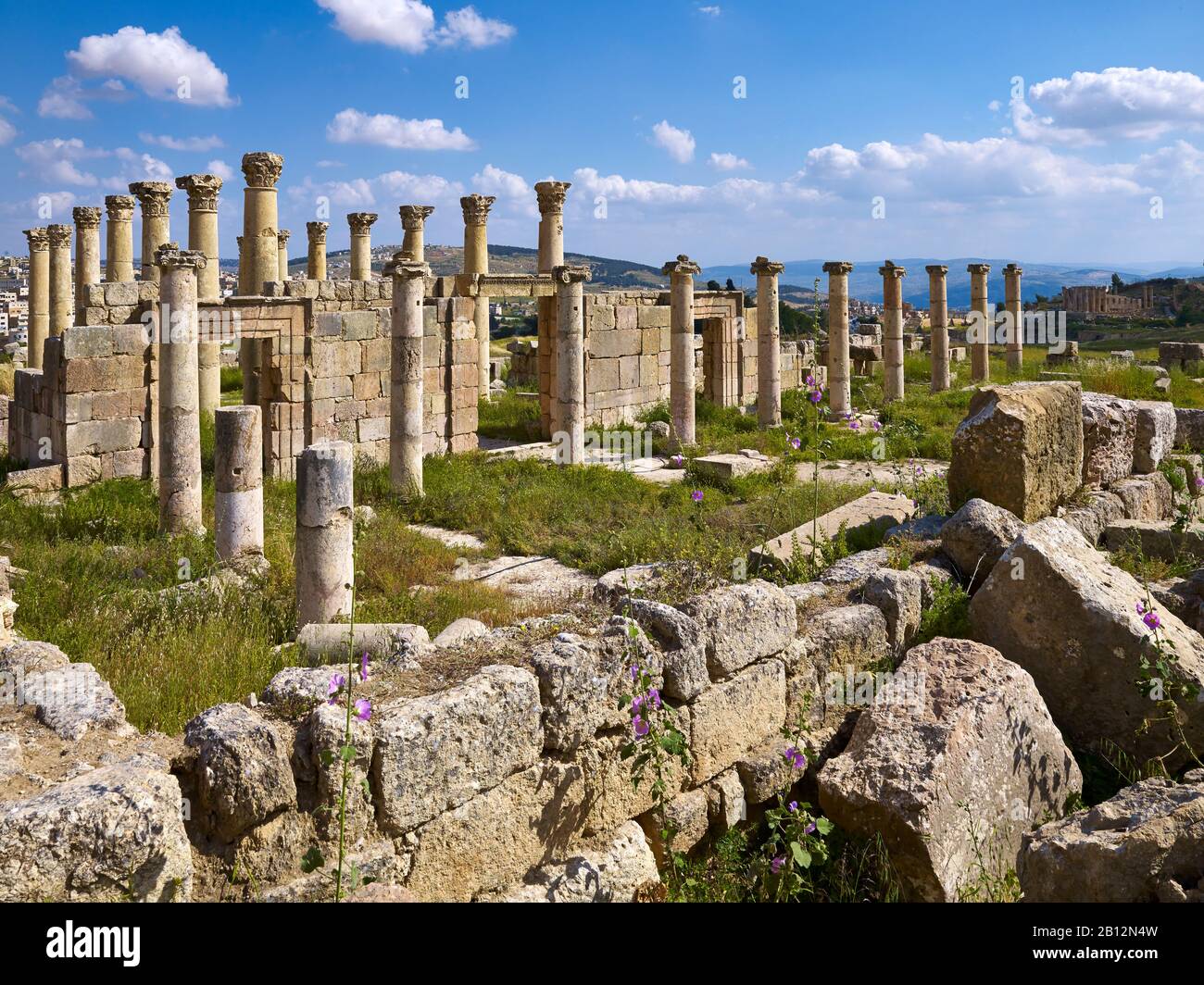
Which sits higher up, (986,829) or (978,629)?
(978,629)

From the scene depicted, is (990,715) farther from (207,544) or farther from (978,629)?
(207,544)

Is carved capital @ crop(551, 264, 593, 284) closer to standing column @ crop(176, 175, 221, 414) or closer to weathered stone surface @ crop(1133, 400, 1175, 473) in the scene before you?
standing column @ crop(176, 175, 221, 414)

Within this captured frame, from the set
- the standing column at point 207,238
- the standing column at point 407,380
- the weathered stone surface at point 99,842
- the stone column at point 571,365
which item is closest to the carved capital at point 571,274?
the stone column at point 571,365

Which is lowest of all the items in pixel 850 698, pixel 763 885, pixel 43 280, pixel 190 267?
pixel 763 885

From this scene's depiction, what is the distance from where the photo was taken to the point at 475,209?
93.2 ft

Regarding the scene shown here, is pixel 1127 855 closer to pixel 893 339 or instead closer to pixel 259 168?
pixel 259 168

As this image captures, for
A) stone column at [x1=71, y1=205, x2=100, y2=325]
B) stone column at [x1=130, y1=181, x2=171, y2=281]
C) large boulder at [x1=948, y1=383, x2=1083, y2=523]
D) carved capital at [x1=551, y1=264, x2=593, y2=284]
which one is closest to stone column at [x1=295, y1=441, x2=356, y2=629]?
large boulder at [x1=948, y1=383, x2=1083, y2=523]

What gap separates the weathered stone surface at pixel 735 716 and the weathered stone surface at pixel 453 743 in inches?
39.2

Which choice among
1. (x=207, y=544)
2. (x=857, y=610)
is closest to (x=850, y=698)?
(x=857, y=610)

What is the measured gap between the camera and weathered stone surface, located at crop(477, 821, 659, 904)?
4.30 m

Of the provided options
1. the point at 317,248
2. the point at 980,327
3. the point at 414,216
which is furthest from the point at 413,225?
the point at 980,327

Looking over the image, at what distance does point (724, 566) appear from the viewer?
8.60 metres
